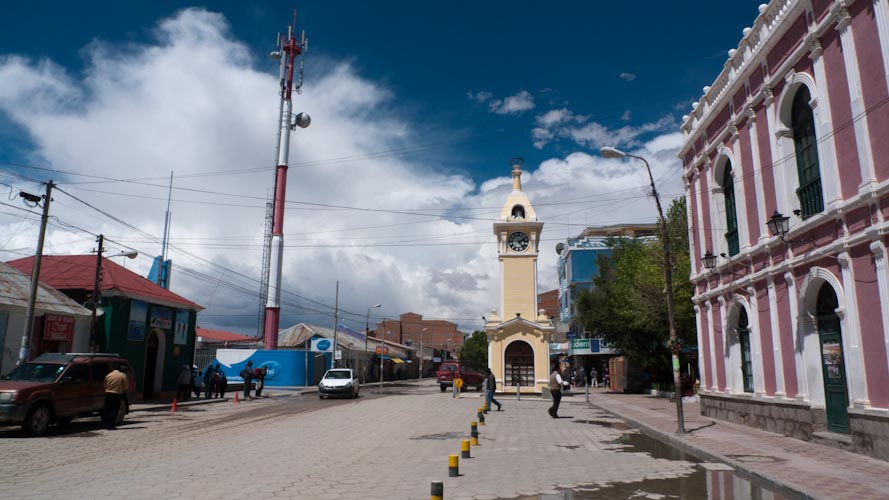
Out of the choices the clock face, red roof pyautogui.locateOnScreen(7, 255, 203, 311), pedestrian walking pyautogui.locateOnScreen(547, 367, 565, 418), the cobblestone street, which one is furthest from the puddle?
the clock face

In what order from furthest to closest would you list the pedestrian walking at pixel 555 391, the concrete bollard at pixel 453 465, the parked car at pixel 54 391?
the pedestrian walking at pixel 555 391 < the parked car at pixel 54 391 < the concrete bollard at pixel 453 465

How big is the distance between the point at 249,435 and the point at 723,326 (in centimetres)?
1342

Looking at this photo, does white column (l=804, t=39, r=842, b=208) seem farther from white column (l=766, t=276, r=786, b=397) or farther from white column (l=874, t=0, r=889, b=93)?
white column (l=766, t=276, r=786, b=397)

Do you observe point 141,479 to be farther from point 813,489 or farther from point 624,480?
point 813,489

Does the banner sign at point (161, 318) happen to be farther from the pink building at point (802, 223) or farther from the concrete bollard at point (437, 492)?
the concrete bollard at point (437, 492)

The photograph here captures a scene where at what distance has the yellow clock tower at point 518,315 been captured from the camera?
3866 centimetres

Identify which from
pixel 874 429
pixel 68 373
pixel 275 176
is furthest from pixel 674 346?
pixel 275 176

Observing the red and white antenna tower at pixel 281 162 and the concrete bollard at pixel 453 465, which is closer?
the concrete bollard at pixel 453 465

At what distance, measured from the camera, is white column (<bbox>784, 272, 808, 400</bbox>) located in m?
13.2

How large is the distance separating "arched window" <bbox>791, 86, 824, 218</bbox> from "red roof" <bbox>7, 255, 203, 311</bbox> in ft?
77.9

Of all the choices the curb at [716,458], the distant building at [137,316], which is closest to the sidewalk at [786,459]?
the curb at [716,458]

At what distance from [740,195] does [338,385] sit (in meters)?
22.7

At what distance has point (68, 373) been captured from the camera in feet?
49.1

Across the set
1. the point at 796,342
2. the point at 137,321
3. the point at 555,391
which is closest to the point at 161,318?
the point at 137,321
